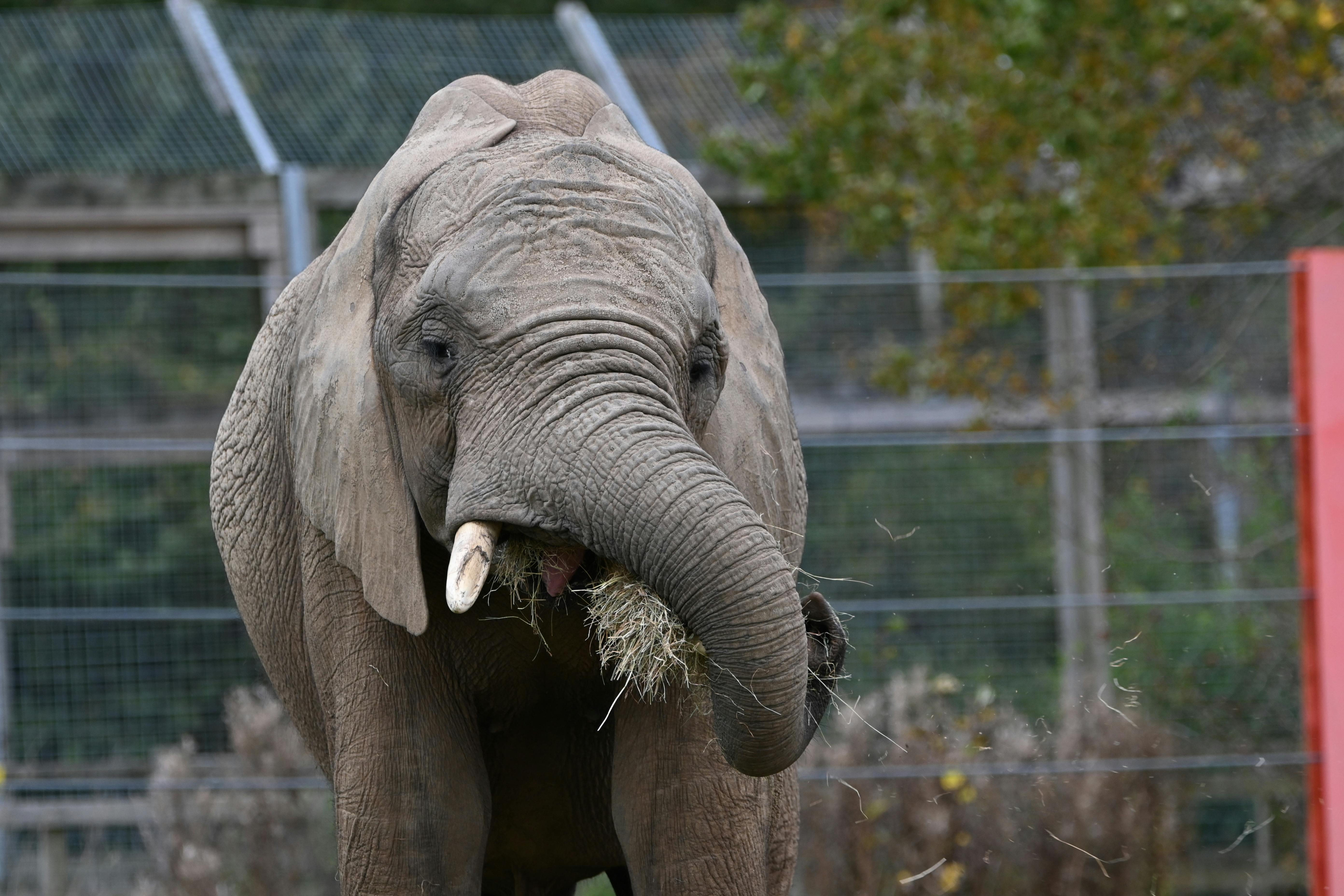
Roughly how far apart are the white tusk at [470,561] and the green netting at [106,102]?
14.6 ft

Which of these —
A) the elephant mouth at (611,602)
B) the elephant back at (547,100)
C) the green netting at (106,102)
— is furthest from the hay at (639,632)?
the green netting at (106,102)

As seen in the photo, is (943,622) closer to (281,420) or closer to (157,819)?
(157,819)

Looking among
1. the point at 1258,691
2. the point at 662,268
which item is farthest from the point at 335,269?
the point at 1258,691

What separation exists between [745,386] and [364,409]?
0.75m

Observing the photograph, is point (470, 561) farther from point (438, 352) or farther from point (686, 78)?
point (686, 78)

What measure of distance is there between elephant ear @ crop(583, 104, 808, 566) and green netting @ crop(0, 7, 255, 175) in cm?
387

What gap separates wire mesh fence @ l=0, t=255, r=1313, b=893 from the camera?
681cm

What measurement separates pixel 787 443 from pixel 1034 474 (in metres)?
3.86

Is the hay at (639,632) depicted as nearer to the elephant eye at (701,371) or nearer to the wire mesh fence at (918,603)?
the elephant eye at (701,371)

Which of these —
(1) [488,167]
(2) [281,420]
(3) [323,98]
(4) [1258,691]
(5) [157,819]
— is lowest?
(5) [157,819]

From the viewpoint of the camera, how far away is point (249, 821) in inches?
268

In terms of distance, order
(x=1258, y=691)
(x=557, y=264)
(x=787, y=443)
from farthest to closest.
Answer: (x=1258, y=691) < (x=787, y=443) < (x=557, y=264)

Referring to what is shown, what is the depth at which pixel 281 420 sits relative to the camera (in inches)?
156

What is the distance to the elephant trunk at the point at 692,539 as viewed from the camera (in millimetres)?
2893
